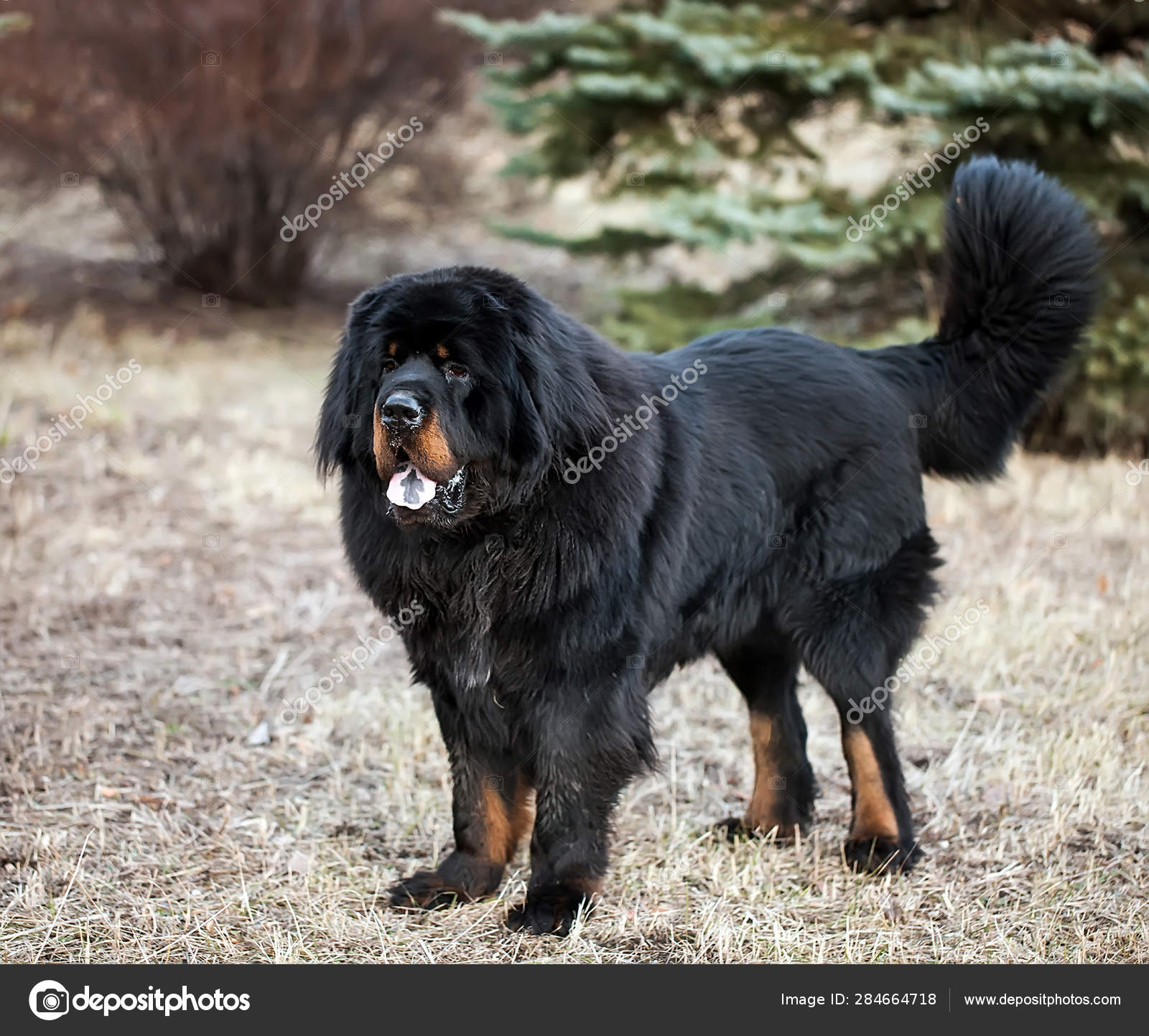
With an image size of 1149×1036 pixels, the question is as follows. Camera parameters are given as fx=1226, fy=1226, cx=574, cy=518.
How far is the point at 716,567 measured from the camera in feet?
12.1

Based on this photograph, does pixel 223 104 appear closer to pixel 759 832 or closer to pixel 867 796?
pixel 759 832

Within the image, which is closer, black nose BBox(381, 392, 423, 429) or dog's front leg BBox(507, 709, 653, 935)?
black nose BBox(381, 392, 423, 429)

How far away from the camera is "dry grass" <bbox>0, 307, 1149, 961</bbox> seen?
326cm

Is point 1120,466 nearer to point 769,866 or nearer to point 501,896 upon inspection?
point 769,866

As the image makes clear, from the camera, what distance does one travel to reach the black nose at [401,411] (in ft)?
9.83

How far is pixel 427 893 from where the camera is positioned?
3.45m

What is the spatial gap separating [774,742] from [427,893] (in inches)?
48.7
